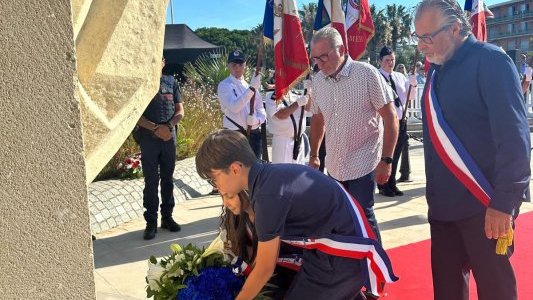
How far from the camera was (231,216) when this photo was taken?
7.43 feet

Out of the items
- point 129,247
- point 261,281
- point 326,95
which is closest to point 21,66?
point 261,281

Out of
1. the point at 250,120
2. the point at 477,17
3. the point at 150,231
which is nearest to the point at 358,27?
the point at 477,17

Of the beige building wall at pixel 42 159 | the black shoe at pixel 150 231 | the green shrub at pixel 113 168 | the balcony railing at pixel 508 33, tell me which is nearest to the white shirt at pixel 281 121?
the black shoe at pixel 150 231

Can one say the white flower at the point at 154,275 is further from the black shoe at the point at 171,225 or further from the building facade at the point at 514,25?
the building facade at the point at 514,25

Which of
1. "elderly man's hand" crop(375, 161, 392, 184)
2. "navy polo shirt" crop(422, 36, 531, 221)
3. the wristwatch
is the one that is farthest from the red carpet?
"navy polo shirt" crop(422, 36, 531, 221)

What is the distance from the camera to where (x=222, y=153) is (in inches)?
75.2

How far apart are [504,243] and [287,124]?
3.79 m

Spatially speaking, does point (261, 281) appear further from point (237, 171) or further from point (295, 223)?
point (237, 171)

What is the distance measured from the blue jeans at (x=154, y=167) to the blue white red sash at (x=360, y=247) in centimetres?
314

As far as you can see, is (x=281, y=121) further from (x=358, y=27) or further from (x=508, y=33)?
(x=508, y=33)

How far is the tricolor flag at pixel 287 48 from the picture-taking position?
531cm

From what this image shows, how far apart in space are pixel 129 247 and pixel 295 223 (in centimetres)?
311

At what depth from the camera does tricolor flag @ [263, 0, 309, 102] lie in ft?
17.4

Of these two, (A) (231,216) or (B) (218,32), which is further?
(B) (218,32)
